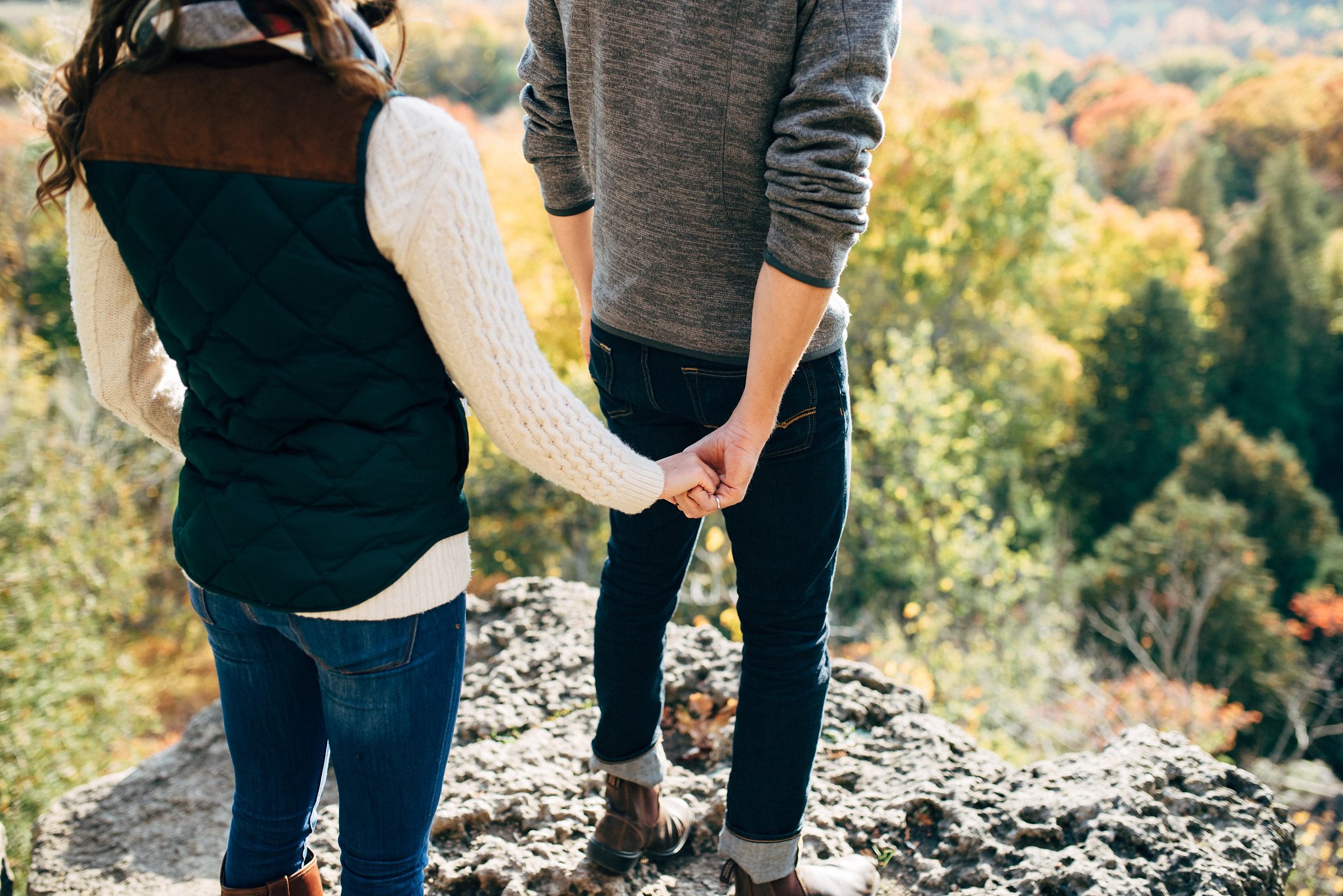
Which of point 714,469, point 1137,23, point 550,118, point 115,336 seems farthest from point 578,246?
point 1137,23

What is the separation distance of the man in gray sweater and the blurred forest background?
280 millimetres

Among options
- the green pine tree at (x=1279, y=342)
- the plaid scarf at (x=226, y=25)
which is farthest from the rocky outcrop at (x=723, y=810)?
the green pine tree at (x=1279, y=342)

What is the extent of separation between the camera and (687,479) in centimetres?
147

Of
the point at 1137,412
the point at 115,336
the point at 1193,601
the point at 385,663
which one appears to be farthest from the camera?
the point at 1137,412

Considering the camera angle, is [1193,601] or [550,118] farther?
[1193,601]

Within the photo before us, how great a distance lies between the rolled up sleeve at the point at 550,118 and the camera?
63.9 inches

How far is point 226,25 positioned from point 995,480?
1710 cm

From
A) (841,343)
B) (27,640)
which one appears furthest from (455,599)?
(27,640)

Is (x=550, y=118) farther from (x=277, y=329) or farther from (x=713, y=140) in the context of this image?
(x=277, y=329)

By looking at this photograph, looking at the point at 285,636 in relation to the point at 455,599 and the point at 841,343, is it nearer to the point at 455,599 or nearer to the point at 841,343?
the point at 455,599

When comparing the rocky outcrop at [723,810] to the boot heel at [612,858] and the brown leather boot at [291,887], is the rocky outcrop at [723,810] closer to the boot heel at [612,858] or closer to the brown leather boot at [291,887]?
the boot heel at [612,858]

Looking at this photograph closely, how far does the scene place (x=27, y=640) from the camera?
25.4 ft

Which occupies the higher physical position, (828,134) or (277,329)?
(828,134)

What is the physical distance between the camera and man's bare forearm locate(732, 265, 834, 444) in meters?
1.35
